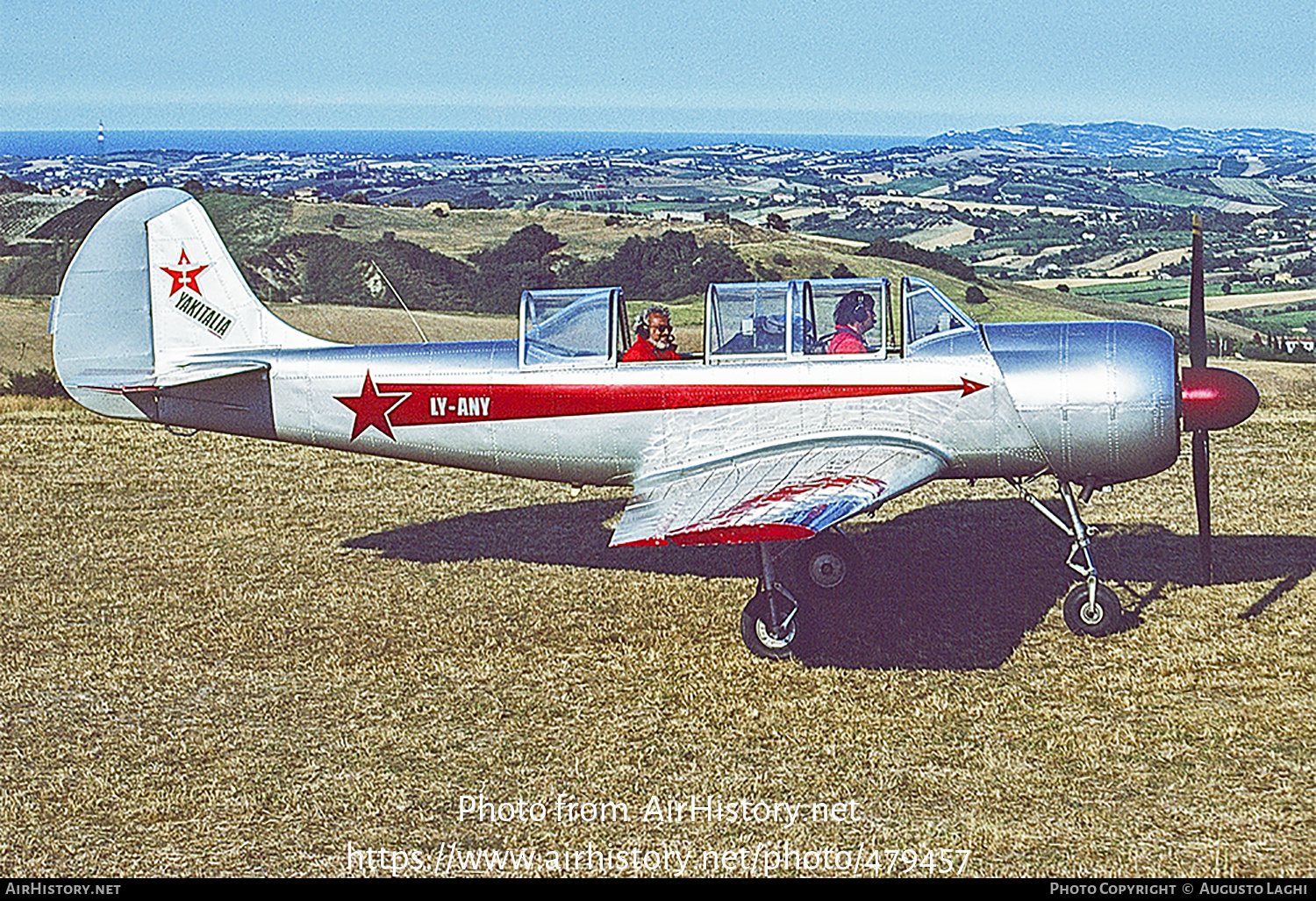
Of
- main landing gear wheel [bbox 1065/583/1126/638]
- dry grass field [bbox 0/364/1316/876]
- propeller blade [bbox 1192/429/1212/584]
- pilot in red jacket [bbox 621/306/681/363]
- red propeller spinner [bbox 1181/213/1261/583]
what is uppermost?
pilot in red jacket [bbox 621/306/681/363]

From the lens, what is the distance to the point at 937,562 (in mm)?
11594

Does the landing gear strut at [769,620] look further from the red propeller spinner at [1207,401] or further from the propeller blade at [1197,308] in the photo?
the propeller blade at [1197,308]

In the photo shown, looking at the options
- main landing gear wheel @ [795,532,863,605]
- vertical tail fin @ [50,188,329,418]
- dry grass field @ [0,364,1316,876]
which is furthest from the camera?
vertical tail fin @ [50,188,329,418]

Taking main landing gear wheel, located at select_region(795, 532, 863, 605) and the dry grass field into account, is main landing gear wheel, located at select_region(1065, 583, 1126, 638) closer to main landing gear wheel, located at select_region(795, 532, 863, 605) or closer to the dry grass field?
the dry grass field

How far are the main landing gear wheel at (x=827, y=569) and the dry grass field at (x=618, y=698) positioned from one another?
0.26m

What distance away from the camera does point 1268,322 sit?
35812mm

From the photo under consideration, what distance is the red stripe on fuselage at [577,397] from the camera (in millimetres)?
9859

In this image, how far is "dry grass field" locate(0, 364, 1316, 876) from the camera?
21.3 feet

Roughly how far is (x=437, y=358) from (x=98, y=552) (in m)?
4.08

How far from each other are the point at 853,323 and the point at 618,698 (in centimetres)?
339

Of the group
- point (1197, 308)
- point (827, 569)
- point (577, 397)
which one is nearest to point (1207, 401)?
point (1197, 308)

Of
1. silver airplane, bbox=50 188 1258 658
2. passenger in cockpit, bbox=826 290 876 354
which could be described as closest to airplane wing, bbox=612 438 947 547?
silver airplane, bbox=50 188 1258 658

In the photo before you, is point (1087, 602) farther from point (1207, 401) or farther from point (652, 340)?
point (652, 340)

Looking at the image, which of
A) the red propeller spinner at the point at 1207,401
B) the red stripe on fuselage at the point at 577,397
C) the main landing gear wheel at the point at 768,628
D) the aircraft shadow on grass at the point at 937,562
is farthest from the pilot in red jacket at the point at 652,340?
the red propeller spinner at the point at 1207,401
